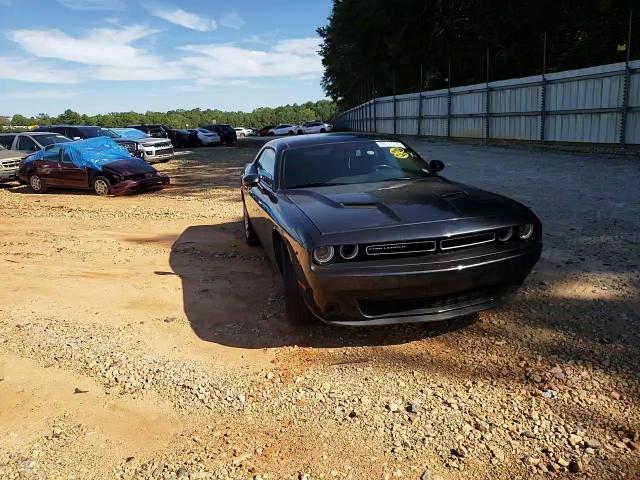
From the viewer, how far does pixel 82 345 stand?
381 cm

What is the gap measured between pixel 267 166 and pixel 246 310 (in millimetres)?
1729

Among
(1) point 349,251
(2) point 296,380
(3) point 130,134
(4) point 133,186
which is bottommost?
(2) point 296,380

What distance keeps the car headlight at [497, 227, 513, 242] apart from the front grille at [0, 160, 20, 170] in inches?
624

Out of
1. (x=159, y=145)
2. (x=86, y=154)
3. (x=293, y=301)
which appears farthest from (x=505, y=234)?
(x=159, y=145)

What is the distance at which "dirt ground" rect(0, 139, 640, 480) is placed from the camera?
252 cm

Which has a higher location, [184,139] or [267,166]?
[267,166]

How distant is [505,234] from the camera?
3615 mm

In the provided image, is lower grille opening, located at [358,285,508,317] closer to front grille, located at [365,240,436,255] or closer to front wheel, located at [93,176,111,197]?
front grille, located at [365,240,436,255]

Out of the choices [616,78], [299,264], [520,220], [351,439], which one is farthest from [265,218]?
[616,78]

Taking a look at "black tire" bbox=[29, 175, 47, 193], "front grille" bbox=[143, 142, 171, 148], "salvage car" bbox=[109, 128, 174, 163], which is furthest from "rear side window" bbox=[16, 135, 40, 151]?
"front grille" bbox=[143, 142, 171, 148]

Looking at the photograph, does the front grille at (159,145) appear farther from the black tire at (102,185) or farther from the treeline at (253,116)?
the treeline at (253,116)

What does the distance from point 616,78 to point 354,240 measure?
13783 millimetres

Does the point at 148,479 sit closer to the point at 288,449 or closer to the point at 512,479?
A: the point at 288,449

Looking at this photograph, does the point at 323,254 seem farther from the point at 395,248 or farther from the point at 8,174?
the point at 8,174
